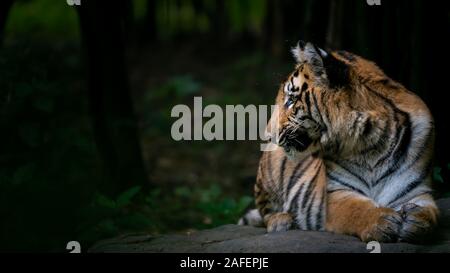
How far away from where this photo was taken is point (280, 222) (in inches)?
191

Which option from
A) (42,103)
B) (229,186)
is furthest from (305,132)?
(229,186)

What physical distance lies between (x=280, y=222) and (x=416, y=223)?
1.08 metres

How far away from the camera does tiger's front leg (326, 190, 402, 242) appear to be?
13.1ft

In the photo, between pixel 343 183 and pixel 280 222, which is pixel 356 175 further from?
pixel 280 222

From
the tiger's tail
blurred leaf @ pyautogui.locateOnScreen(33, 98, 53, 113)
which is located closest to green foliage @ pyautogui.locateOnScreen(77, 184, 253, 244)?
the tiger's tail

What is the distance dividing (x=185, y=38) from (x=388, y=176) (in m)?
11.2

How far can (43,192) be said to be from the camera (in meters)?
4.70

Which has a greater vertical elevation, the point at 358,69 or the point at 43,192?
the point at 358,69

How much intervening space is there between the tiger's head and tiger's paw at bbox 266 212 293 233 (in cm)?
54

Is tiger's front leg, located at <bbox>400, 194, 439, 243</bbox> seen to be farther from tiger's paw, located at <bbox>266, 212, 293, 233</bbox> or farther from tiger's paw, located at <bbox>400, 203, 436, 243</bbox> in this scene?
tiger's paw, located at <bbox>266, 212, 293, 233</bbox>

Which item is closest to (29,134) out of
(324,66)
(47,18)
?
(324,66)

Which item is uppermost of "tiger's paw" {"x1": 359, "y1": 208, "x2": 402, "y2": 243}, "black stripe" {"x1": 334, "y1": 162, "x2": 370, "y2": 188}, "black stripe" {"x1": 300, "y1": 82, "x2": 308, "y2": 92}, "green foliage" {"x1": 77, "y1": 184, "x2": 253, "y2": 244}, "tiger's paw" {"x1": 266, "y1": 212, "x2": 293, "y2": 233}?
"black stripe" {"x1": 300, "y1": 82, "x2": 308, "y2": 92}

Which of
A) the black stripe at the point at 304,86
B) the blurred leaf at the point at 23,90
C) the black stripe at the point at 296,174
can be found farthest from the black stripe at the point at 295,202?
the blurred leaf at the point at 23,90
